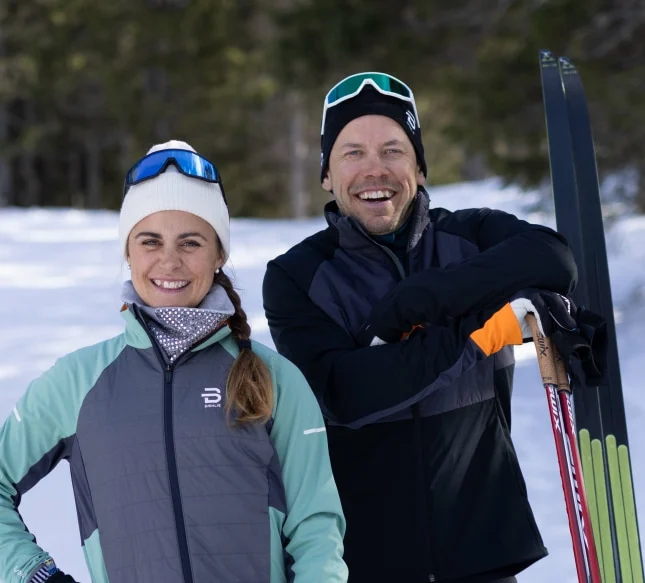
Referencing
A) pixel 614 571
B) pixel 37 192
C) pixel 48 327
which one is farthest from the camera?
pixel 37 192

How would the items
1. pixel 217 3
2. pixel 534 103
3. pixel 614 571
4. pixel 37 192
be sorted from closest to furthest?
A: pixel 614 571
pixel 534 103
pixel 217 3
pixel 37 192

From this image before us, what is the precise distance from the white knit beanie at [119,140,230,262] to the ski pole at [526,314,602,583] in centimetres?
73

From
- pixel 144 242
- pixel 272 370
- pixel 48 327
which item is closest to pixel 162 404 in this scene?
pixel 272 370

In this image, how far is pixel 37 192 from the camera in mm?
29344

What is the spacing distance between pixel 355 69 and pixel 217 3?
30.9ft

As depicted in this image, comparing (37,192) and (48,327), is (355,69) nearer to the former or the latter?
(48,327)

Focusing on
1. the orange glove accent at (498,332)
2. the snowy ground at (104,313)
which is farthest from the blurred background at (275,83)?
the orange glove accent at (498,332)

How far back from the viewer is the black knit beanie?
2600mm

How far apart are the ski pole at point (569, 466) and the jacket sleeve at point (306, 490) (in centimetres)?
54

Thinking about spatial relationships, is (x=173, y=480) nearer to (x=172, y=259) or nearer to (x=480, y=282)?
(x=172, y=259)

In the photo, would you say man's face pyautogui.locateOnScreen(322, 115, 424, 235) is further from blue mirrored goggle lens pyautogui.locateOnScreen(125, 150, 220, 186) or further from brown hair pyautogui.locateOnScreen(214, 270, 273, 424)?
brown hair pyautogui.locateOnScreen(214, 270, 273, 424)

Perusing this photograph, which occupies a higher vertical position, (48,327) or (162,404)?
(48,327)

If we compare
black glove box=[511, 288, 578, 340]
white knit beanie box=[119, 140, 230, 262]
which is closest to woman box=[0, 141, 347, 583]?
white knit beanie box=[119, 140, 230, 262]

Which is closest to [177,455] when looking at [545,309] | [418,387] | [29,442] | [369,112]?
[29,442]
